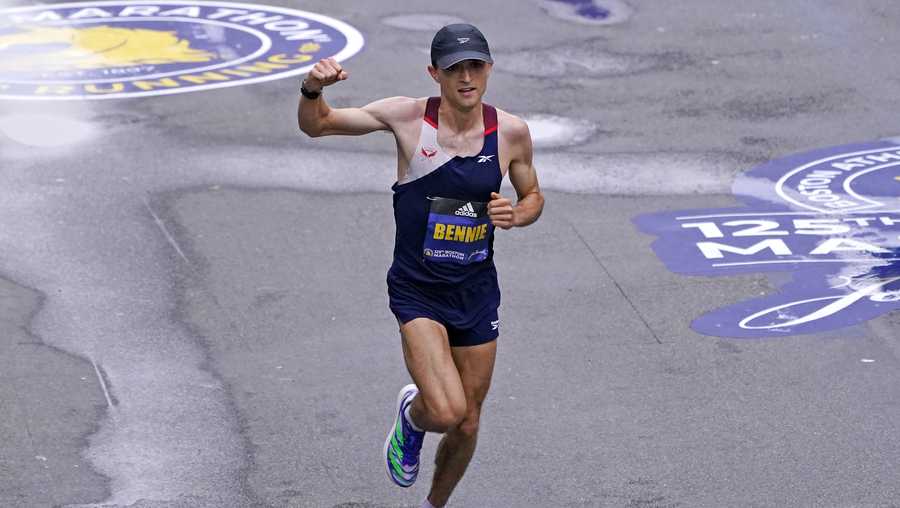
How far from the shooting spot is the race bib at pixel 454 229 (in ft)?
22.4

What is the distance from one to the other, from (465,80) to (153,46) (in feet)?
31.9

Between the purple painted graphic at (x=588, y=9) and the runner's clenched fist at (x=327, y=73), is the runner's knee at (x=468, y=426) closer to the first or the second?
the runner's clenched fist at (x=327, y=73)

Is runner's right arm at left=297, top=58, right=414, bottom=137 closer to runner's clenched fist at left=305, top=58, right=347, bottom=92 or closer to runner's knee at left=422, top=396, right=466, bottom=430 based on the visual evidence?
runner's clenched fist at left=305, top=58, right=347, bottom=92

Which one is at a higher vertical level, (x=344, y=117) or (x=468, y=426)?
(x=344, y=117)

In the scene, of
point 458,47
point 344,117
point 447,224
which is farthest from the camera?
point 344,117

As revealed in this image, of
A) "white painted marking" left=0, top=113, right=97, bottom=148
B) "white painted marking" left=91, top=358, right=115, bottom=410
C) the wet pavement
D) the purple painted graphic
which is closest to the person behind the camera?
the wet pavement

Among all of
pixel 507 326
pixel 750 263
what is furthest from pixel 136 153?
pixel 750 263

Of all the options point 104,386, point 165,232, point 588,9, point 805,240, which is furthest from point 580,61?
point 104,386

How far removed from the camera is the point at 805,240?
1088 cm

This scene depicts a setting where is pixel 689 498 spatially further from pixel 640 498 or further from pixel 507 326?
pixel 507 326

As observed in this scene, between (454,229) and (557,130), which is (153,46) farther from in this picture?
(454,229)

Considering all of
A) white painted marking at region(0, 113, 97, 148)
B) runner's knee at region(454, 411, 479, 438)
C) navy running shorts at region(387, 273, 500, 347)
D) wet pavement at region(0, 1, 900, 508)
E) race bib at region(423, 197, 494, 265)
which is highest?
race bib at region(423, 197, 494, 265)

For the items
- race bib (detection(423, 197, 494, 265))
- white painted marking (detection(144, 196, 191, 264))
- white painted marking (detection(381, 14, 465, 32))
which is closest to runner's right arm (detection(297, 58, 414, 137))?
race bib (detection(423, 197, 494, 265))

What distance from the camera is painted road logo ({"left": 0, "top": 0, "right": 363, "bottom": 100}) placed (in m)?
14.6
